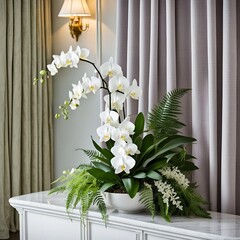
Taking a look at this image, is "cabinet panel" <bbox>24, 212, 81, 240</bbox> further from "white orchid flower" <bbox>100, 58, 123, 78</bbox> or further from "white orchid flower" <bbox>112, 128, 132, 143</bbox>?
"white orchid flower" <bbox>100, 58, 123, 78</bbox>

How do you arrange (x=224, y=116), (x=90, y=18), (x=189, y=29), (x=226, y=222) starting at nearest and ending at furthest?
(x=226, y=222) → (x=224, y=116) → (x=189, y=29) → (x=90, y=18)

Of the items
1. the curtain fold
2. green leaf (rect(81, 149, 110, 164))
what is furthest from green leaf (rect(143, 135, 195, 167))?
the curtain fold

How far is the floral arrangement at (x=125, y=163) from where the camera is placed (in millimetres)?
2984

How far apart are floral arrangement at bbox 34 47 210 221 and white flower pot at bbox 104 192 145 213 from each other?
0.14 ft

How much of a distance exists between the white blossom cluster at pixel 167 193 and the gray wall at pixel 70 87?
1.25 meters

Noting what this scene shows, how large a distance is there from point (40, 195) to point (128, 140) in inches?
33.7

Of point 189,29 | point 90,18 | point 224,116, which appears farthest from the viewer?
point 90,18

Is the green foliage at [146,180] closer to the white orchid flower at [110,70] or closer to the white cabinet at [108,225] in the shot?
the white cabinet at [108,225]

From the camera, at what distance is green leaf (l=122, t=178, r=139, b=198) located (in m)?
2.99

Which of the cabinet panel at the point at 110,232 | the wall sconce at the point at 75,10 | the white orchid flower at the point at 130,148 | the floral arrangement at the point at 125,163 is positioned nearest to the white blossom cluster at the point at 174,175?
the floral arrangement at the point at 125,163

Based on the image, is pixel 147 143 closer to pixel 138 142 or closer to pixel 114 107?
pixel 138 142

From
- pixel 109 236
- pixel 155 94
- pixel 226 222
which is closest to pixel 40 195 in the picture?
pixel 109 236

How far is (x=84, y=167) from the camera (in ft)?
11.0

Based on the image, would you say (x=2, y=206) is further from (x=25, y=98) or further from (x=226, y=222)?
(x=226, y=222)
